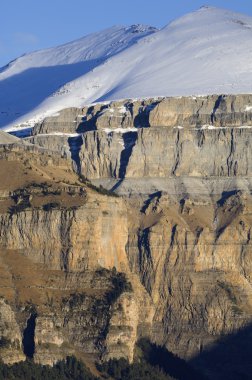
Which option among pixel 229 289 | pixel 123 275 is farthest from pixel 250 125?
pixel 123 275

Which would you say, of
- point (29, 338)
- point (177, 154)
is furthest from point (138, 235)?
point (29, 338)

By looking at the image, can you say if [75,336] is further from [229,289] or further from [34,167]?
[229,289]

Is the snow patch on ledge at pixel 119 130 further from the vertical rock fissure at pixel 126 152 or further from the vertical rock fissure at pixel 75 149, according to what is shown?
the vertical rock fissure at pixel 75 149

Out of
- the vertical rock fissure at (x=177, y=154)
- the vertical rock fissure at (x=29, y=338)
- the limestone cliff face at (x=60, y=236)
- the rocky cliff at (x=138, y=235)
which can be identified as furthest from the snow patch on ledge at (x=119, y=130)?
the vertical rock fissure at (x=29, y=338)

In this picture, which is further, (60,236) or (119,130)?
(119,130)

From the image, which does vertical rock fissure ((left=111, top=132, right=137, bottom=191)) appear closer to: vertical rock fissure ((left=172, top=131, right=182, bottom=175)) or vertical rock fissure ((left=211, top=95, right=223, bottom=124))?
vertical rock fissure ((left=172, top=131, right=182, bottom=175))

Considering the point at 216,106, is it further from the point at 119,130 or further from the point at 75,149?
the point at 75,149

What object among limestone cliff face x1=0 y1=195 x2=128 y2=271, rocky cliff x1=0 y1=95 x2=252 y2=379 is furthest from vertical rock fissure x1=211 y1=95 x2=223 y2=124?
limestone cliff face x1=0 y1=195 x2=128 y2=271

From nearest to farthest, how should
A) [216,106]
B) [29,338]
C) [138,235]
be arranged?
[29,338] → [138,235] → [216,106]
